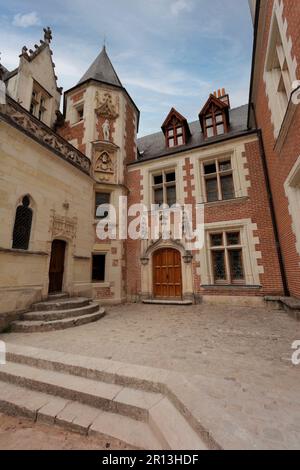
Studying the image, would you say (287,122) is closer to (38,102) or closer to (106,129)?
(106,129)

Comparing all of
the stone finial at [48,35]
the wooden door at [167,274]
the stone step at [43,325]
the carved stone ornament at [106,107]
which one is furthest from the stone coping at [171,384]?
the stone finial at [48,35]

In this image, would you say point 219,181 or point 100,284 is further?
point 219,181

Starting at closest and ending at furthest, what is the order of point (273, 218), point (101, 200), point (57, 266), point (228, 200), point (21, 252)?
point (21, 252) < point (57, 266) < point (273, 218) < point (228, 200) < point (101, 200)

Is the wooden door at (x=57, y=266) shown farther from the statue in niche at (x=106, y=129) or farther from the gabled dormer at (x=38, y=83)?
the gabled dormer at (x=38, y=83)

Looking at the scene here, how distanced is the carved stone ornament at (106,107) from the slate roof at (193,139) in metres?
2.40

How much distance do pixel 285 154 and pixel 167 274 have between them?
5569 mm

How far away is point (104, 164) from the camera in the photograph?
8.95m

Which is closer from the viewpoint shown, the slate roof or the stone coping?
the stone coping

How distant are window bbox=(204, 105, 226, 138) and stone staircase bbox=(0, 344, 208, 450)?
33.0 ft

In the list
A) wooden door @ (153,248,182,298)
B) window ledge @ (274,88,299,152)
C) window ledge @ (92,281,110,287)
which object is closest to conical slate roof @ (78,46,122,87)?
window ledge @ (274,88,299,152)

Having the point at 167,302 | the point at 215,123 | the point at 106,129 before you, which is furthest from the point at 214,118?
the point at 167,302

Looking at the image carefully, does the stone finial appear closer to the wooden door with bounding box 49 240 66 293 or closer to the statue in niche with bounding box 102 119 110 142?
the statue in niche with bounding box 102 119 110 142

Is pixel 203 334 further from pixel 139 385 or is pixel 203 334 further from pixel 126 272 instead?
pixel 126 272

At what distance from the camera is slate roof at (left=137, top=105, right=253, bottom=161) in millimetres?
8798
